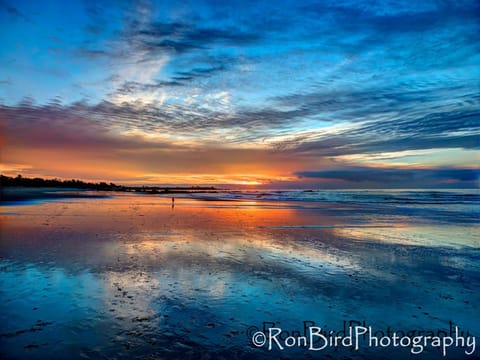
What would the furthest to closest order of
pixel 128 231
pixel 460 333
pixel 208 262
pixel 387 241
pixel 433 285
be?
pixel 128 231 → pixel 387 241 → pixel 208 262 → pixel 433 285 → pixel 460 333

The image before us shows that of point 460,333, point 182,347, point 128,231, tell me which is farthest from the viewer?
point 128,231

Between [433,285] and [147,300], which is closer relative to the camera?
[147,300]

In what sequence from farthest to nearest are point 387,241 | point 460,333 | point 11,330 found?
point 387,241 → point 460,333 → point 11,330

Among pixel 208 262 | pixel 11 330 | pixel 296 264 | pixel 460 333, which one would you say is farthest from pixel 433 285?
pixel 11 330

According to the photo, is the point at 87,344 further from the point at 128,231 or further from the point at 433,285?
the point at 128,231

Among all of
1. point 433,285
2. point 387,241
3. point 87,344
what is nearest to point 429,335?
point 433,285

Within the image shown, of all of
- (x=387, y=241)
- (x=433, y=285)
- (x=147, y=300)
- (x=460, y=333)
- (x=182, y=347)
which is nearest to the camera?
(x=182, y=347)

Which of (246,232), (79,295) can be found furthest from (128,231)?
(79,295)

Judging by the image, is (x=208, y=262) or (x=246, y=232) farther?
(x=246, y=232)

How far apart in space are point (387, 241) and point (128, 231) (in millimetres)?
11791

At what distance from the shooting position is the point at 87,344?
4914 mm

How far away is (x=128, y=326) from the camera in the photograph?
549 cm

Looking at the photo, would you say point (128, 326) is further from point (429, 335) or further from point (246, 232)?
point (246, 232)

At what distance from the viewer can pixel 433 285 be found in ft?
26.8
